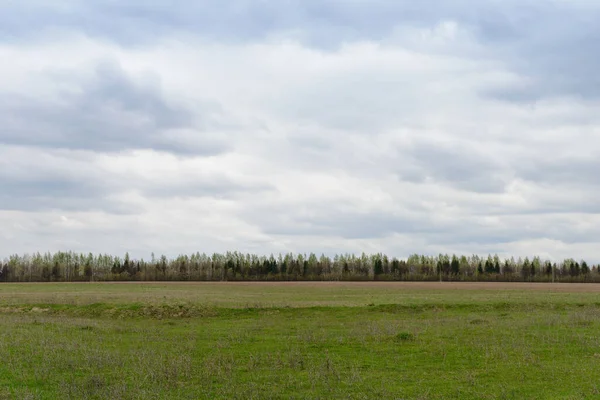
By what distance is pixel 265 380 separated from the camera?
66.3ft

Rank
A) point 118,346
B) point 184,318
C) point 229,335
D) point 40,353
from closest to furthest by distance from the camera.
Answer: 1. point 40,353
2. point 118,346
3. point 229,335
4. point 184,318

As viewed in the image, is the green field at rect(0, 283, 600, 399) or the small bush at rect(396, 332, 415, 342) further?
the small bush at rect(396, 332, 415, 342)

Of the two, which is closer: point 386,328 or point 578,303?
point 386,328

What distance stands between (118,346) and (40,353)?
4.61 meters

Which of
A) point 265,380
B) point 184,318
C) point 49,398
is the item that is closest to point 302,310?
point 184,318

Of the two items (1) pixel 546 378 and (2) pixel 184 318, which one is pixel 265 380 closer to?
(1) pixel 546 378

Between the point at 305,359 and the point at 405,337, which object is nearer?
the point at 305,359

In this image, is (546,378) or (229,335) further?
(229,335)

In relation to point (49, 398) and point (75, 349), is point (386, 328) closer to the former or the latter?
point (75, 349)

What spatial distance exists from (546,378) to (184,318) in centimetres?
3423

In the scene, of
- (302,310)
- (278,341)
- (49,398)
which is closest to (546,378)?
(278,341)

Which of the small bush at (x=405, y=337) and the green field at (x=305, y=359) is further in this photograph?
the small bush at (x=405, y=337)

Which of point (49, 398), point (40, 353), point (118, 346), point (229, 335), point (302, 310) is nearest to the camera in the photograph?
point (49, 398)

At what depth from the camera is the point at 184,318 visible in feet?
157
